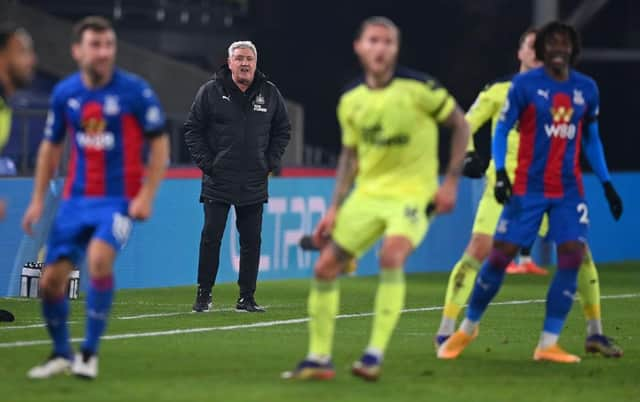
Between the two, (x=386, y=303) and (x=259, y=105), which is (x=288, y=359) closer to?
(x=386, y=303)

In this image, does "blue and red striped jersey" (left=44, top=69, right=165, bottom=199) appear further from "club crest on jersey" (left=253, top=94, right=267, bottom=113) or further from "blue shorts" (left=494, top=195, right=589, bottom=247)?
"club crest on jersey" (left=253, top=94, right=267, bottom=113)

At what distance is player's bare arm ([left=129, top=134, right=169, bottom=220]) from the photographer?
912 cm

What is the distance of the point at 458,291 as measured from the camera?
440 inches

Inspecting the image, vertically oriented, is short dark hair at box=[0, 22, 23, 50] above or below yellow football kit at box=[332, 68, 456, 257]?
above

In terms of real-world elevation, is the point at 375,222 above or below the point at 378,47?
below

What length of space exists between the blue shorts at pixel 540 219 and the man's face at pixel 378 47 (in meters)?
1.60

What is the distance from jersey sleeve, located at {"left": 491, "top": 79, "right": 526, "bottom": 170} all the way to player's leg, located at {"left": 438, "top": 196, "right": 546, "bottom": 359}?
277 millimetres

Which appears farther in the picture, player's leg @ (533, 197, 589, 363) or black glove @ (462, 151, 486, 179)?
black glove @ (462, 151, 486, 179)

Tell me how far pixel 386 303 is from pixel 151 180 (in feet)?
4.50

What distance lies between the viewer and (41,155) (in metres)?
9.48

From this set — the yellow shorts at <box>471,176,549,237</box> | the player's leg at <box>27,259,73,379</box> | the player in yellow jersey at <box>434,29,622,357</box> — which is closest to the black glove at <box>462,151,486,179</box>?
the player in yellow jersey at <box>434,29,622,357</box>

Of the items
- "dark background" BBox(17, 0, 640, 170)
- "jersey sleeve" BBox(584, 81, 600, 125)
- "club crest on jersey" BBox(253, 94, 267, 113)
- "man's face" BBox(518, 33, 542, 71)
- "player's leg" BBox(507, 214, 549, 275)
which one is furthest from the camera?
"dark background" BBox(17, 0, 640, 170)

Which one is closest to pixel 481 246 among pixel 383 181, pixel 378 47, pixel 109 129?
pixel 383 181

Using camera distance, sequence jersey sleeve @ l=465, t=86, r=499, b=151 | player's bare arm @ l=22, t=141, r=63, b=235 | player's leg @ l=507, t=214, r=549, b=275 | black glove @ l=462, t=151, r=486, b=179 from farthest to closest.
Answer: player's leg @ l=507, t=214, r=549, b=275
jersey sleeve @ l=465, t=86, r=499, b=151
black glove @ l=462, t=151, r=486, b=179
player's bare arm @ l=22, t=141, r=63, b=235
